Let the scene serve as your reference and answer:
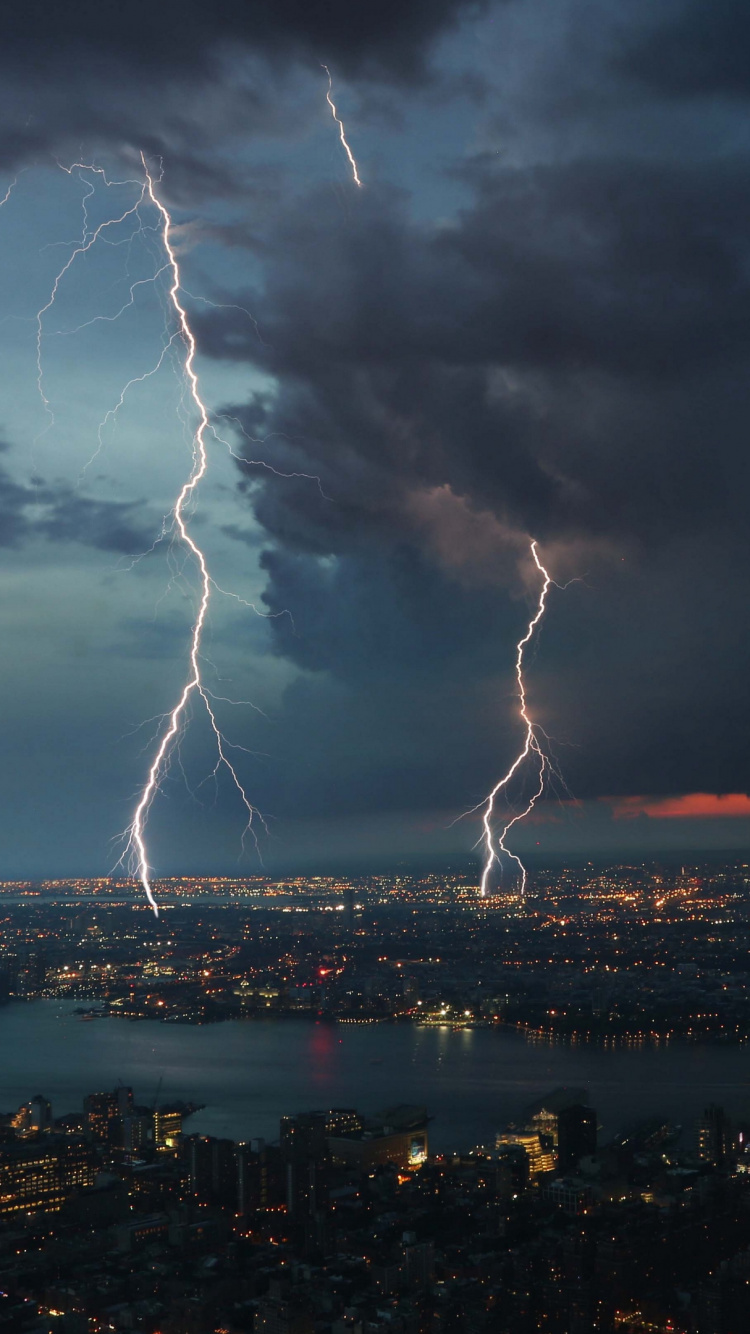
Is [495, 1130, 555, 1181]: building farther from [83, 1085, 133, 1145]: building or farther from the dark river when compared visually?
[83, 1085, 133, 1145]: building

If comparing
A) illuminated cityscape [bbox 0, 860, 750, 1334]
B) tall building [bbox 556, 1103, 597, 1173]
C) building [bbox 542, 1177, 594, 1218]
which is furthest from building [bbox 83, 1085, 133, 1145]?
building [bbox 542, 1177, 594, 1218]

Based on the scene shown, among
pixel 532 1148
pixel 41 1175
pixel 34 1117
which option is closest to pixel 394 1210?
pixel 532 1148

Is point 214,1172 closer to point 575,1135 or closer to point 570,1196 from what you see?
point 570,1196

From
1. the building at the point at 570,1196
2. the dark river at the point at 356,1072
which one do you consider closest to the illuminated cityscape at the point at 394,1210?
the building at the point at 570,1196

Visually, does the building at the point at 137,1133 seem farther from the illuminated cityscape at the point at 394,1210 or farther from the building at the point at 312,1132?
the building at the point at 312,1132

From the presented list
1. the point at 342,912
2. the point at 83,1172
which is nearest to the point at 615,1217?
the point at 83,1172

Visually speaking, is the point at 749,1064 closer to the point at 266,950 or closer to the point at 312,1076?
the point at 312,1076
